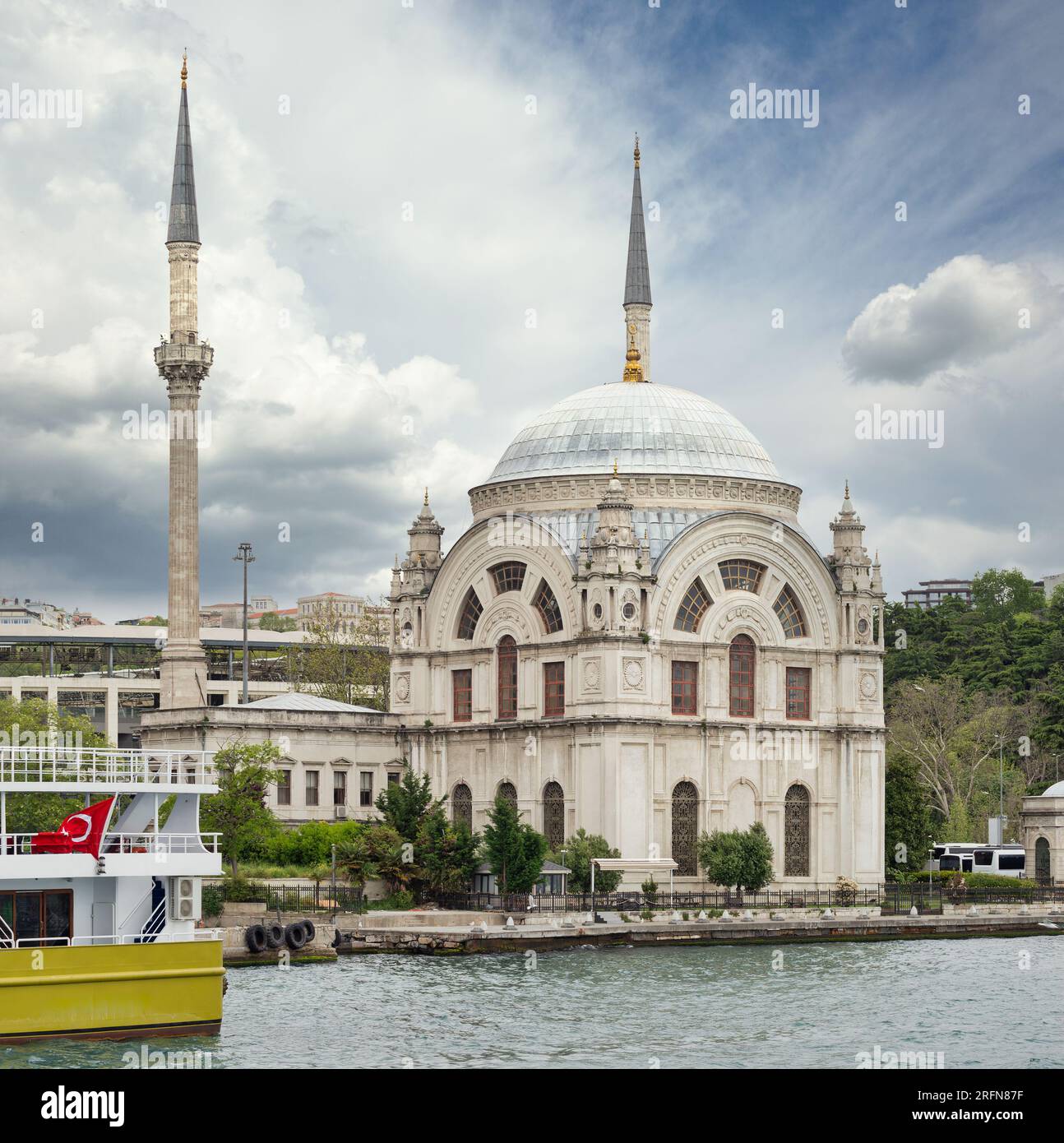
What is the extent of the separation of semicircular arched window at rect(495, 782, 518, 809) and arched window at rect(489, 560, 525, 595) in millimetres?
7376

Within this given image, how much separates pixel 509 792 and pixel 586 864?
9.59m

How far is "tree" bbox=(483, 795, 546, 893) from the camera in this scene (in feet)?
228

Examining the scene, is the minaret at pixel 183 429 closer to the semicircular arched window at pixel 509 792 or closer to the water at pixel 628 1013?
the semicircular arched window at pixel 509 792

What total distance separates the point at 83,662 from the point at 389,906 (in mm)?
67215

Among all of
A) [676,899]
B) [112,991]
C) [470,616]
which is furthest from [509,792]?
[112,991]

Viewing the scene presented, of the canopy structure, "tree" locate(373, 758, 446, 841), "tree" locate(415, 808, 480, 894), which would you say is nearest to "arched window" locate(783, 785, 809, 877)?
the canopy structure

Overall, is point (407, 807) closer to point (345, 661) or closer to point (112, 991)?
point (112, 991)

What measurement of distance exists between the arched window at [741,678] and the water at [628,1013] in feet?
60.4

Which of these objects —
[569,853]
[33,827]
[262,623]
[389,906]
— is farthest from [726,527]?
[262,623]

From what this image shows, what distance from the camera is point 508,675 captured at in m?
83.2

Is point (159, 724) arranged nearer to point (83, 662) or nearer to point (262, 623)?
point (83, 662)

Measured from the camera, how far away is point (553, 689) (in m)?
80.7

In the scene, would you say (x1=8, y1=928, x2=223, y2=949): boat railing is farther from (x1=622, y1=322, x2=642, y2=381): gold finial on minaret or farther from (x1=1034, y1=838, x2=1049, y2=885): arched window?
(x1=1034, y1=838, x2=1049, y2=885): arched window

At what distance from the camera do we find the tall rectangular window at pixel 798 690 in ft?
271
